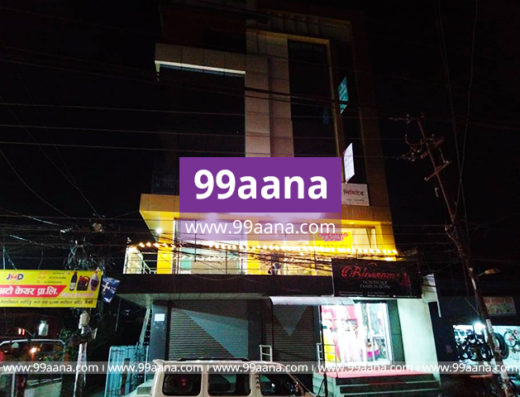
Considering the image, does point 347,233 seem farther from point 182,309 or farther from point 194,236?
point 182,309

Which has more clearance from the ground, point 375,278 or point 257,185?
point 257,185

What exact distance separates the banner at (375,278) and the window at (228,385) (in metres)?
6.41

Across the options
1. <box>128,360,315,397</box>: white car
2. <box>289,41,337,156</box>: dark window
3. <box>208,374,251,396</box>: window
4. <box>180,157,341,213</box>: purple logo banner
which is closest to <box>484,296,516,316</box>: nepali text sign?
<box>180,157,341,213</box>: purple logo banner

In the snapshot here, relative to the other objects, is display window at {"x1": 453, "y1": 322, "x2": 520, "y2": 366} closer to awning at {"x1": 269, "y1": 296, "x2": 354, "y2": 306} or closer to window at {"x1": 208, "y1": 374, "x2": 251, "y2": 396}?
awning at {"x1": 269, "y1": 296, "x2": 354, "y2": 306}

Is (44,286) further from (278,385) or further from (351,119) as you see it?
(351,119)

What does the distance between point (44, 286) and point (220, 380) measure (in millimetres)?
8338

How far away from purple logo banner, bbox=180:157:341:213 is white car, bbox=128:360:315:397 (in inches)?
293

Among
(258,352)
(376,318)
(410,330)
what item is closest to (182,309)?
(258,352)

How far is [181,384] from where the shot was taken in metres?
7.23

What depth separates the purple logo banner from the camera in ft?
46.3

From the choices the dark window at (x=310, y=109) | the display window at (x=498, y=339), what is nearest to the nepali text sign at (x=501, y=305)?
the display window at (x=498, y=339)

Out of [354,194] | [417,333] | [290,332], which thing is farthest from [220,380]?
[354,194]

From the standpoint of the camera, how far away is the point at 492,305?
15.6 m

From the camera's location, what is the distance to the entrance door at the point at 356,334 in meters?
14.3
